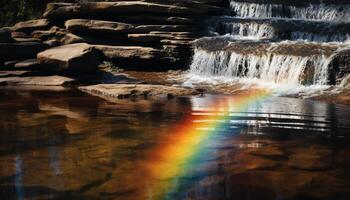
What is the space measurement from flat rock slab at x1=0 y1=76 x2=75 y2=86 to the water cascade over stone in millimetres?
4340

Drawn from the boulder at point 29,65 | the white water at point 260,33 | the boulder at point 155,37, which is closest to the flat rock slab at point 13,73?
the boulder at point 29,65

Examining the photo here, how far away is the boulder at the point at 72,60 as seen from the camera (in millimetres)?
14508

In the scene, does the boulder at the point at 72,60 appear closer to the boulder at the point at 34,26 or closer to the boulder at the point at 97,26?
the boulder at the point at 97,26

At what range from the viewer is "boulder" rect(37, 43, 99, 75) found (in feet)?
47.6

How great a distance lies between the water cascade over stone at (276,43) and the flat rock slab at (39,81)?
171 inches

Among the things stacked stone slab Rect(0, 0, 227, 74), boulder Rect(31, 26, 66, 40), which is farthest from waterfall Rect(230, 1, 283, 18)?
boulder Rect(31, 26, 66, 40)

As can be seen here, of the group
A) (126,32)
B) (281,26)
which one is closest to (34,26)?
(126,32)

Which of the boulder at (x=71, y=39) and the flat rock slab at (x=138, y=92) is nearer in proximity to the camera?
the flat rock slab at (x=138, y=92)

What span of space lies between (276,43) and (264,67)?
1350 mm

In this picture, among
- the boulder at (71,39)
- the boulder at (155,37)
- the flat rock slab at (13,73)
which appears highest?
the boulder at (155,37)

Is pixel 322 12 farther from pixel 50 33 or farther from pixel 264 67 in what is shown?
pixel 50 33

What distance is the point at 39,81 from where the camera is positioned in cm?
1462

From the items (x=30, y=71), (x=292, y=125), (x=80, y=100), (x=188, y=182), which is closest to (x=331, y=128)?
(x=292, y=125)

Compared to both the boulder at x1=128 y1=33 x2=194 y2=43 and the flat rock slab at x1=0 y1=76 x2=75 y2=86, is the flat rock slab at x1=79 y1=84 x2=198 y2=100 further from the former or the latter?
the boulder at x1=128 y1=33 x2=194 y2=43
